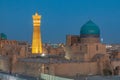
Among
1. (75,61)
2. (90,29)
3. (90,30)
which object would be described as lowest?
(75,61)

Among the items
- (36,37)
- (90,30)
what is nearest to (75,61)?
(90,30)

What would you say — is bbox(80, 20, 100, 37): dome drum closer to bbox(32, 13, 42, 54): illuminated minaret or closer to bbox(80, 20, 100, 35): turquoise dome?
bbox(80, 20, 100, 35): turquoise dome

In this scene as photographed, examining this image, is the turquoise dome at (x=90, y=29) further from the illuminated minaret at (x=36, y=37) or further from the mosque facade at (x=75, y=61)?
the illuminated minaret at (x=36, y=37)

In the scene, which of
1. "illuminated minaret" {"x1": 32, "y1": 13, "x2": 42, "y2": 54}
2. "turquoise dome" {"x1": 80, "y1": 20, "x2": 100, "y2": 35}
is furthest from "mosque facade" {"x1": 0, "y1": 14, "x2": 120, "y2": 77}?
"illuminated minaret" {"x1": 32, "y1": 13, "x2": 42, "y2": 54}

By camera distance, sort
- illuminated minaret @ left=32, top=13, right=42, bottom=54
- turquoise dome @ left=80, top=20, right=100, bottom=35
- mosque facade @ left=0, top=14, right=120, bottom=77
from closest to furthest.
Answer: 1. mosque facade @ left=0, top=14, right=120, bottom=77
2. turquoise dome @ left=80, top=20, right=100, bottom=35
3. illuminated minaret @ left=32, top=13, right=42, bottom=54

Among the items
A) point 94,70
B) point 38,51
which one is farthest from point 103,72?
point 38,51

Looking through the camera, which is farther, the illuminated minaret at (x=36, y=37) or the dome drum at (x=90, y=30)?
the illuminated minaret at (x=36, y=37)

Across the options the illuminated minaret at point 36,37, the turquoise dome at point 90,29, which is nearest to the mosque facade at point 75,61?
the turquoise dome at point 90,29

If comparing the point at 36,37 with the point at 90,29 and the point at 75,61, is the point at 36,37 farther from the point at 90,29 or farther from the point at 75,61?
the point at 75,61

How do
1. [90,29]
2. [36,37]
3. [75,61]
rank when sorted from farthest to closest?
[36,37], [90,29], [75,61]

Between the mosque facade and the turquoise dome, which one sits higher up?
the turquoise dome

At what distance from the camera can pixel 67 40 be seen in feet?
129

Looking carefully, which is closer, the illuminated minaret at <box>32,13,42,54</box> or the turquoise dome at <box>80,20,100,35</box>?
the turquoise dome at <box>80,20,100,35</box>

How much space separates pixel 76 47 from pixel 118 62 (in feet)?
16.6
